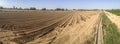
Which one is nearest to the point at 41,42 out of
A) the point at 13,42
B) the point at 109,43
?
the point at 13,42

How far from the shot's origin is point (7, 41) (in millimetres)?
11562

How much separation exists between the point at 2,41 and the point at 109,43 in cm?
531

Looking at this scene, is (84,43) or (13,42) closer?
(84,43)

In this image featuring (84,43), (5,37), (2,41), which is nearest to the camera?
(84,43)

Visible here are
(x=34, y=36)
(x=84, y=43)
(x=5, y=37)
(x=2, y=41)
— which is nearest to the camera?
(x=84, y=43)

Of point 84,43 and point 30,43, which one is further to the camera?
point 30,43

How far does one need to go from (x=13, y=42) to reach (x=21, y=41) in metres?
0.59

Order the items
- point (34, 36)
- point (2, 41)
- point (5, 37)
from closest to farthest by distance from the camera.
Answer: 1. point (2, 41)
2. point (5, 37)
3. point (34, 36)

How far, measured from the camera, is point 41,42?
Result: 11664mm

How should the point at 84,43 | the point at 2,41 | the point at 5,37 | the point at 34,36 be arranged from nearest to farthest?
1. the point at 84,43
2. the point at 2,41
3. the point at 5,37
4. the point at 34,36

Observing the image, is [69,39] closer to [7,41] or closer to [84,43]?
[84,43]

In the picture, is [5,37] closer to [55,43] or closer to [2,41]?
[2,41]

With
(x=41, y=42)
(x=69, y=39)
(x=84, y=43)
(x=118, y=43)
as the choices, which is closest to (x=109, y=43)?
(x=118, y=43)

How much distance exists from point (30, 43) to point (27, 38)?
5.55 ft
